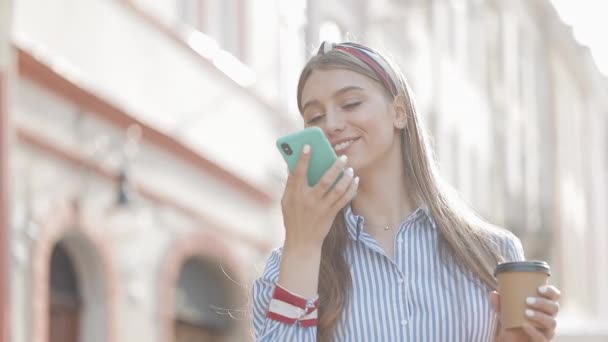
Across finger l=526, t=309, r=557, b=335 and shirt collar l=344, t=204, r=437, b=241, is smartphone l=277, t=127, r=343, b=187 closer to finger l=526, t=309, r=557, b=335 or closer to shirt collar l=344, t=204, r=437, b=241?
shirt collar l=344, t=204, r=437, b=241

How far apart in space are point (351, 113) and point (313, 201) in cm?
27

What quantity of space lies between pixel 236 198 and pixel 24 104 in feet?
15.7

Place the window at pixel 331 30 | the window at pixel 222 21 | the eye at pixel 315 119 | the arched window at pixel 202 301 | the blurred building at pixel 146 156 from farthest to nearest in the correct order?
the window at pixel 331 30 → the window at pixel 222 21 → the arched window at pixel 202 301 → the blurred building at pixel 146 156 → the eye at pixel 315 119

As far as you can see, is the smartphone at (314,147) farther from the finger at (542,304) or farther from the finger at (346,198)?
the finger at (542,304)

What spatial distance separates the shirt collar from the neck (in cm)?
3

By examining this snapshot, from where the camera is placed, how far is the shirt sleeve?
10.3 ft

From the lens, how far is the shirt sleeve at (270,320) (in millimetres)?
3143

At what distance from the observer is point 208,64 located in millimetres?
14992

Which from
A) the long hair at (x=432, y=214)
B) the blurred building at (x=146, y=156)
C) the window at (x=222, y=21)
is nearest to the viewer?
the long hair at (x=432, y=214)

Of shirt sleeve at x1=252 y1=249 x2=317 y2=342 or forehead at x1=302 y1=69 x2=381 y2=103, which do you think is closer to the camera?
shirt sleeve at x1=252 y1=249 x2=317 y2=342

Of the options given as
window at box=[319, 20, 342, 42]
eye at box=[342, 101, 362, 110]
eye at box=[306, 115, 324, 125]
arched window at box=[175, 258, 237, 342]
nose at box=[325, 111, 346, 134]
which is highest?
window at box=[319, 20, 342, 42]

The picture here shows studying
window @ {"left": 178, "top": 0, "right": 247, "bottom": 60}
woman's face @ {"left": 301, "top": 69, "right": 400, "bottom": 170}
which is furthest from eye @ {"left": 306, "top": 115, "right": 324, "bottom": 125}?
window @ {"left": 178, "top": 0, "right": 247, "bottom": 60}

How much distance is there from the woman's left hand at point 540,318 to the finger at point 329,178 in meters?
0.46

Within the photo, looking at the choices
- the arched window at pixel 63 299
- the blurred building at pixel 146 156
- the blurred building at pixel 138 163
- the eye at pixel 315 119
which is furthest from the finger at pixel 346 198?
the arched window at pixel 63 299
